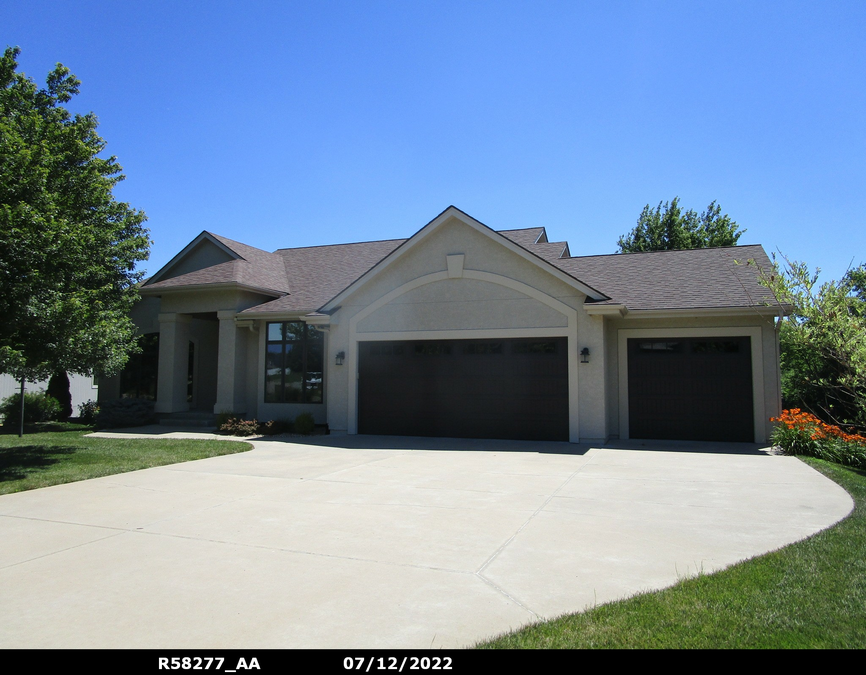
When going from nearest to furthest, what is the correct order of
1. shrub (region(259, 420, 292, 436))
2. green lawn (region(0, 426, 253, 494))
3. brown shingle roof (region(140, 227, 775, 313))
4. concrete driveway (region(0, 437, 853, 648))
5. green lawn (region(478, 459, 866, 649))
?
green lawn (region(478, 459, 866, 649))
concrete driveway (region(0, 437, 853, 648))
green lawn (region(0, 426, 253, 494))
brown shingle roof (region(140, 227, 775, 313))
shrub (region(259, 420, 292, 436))

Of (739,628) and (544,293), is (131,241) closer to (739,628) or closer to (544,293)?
(544,293)

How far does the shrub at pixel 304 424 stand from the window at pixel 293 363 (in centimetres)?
112

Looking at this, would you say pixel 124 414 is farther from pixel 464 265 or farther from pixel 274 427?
pixel 464 265

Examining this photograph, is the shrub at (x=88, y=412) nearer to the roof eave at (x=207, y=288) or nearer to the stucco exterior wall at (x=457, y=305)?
the roof eave at (x=207, y=288)

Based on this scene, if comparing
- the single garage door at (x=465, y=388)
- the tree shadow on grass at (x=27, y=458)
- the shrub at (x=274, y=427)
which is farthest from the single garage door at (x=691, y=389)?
the tree shadow on grass at (x=27, y=458)

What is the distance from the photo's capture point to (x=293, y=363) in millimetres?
18094

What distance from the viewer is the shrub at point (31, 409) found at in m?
20.1

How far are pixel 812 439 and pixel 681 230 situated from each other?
94.7ft

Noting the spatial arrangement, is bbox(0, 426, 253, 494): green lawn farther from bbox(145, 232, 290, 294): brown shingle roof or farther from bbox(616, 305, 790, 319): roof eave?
bbox(616, 305, 790, 319): roof eave

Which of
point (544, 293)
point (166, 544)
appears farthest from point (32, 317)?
point (544, 293)

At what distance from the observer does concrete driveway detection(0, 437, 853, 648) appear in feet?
13.4

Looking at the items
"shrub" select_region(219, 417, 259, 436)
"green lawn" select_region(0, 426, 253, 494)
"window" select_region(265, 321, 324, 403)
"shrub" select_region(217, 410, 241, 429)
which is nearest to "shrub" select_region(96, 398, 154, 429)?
"green lawn" select_region(0, 426, 253, 494)

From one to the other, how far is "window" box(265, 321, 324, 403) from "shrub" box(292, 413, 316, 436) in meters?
1.12

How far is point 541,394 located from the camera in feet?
47.9
